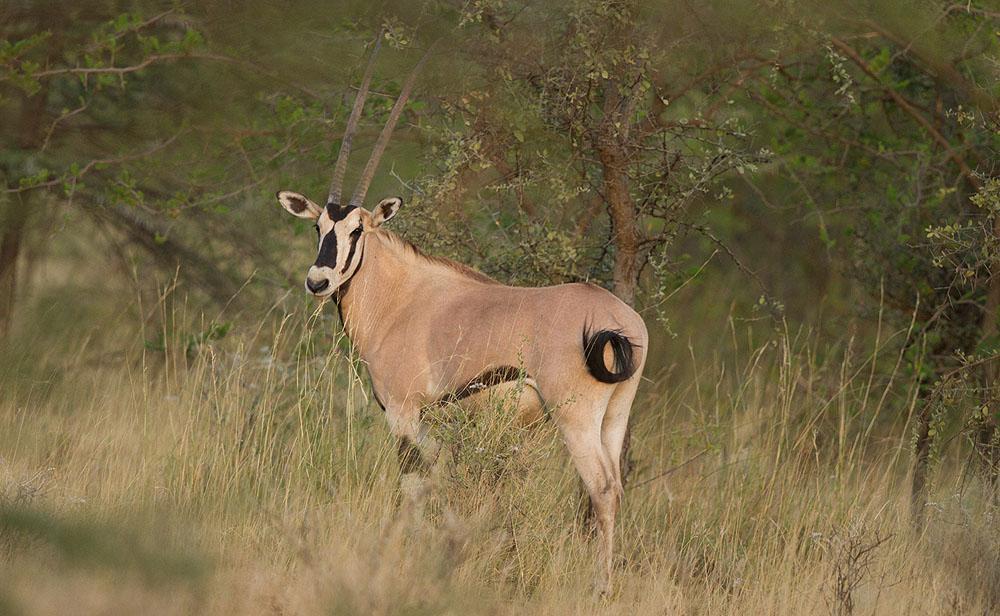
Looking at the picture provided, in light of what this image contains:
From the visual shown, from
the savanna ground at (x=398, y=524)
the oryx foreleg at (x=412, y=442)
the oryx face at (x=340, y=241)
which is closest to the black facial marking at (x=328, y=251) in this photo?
the oryx face at (x=340, y=241)

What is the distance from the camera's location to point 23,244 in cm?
950

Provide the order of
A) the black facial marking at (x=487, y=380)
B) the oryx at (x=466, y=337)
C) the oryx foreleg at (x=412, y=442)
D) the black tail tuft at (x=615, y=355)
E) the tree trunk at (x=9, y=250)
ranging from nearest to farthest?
the black tail tuft at (x=615, y=355), the oryx at (x=466, y=337), the black facial marking at (x=487, y=380), the oryx foreleg at (x=412, y=442), the tree trunk at (x=9, y=250)

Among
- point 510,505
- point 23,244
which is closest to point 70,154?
point 23,244

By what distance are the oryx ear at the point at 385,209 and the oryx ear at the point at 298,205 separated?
11.5 inches

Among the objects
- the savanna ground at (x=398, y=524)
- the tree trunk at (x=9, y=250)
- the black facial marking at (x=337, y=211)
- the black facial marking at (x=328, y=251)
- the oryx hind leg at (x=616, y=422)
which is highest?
the black facial marking at (x=337, y=211)

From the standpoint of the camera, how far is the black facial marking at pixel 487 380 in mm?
5668

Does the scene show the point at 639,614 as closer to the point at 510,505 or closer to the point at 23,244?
the point at 510,505

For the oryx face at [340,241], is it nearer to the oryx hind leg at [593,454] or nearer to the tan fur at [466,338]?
the tan fur at [466,338]

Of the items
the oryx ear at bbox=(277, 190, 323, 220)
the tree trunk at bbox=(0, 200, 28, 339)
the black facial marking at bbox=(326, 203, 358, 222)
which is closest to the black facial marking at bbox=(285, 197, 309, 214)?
the oryx ear at bbox=(277, 190, 323, 220)

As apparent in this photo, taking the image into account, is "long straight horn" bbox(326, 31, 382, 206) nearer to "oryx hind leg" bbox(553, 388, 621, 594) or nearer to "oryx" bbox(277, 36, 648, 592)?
"oryx" bbox(277, 36, 648, 592)

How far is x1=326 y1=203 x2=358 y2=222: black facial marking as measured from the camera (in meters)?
6.15

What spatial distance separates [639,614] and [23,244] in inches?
252

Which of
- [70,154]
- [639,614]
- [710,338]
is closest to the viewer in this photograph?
[639,614]

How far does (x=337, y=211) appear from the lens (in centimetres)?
616
